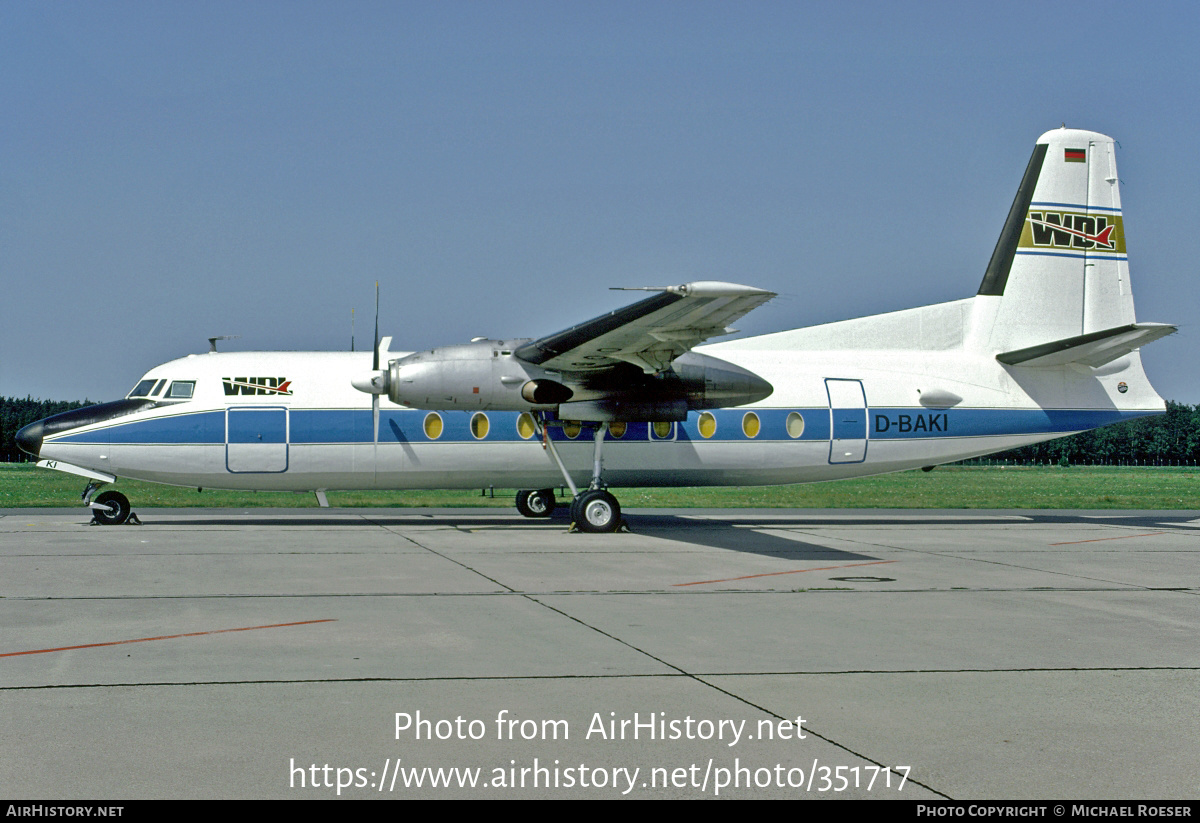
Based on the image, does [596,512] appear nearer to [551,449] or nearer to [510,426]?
[551,449]

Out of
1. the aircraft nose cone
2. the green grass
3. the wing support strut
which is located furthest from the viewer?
the green grass

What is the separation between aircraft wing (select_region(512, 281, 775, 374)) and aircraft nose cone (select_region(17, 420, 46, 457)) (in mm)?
8891

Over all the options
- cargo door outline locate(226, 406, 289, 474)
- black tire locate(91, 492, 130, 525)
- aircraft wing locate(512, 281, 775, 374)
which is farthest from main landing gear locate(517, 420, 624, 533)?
black tire locate(91, 492, 130, 525)

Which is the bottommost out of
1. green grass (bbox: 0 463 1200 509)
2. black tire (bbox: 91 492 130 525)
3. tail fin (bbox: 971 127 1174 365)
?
green grass (bbox: 0 463 1200 509)

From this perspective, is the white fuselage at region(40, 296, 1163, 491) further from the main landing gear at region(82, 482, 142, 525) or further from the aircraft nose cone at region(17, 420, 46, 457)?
the main landing gear at region(82, 482, 142, 525)

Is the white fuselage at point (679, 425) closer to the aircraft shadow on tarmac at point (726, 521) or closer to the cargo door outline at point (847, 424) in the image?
the cargo door outline at point (847, 424)

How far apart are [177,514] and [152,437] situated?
412 centimetres

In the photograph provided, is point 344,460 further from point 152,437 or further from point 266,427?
point 152,437

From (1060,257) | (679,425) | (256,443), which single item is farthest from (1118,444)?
(256,443)

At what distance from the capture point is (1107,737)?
17.7ft

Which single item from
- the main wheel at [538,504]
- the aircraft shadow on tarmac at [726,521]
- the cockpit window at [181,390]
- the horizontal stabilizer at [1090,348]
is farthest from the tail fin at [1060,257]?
the cockpit window at [181,390]

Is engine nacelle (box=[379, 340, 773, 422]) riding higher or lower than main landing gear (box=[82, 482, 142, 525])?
higher

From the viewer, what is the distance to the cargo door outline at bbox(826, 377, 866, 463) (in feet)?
65.4

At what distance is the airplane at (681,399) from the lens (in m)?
17.9
